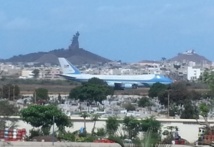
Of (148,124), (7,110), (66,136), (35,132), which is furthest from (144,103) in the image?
(66,136)

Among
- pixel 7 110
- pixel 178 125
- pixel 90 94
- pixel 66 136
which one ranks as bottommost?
pixel 66 136

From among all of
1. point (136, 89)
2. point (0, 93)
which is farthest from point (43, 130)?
point (136, 89)

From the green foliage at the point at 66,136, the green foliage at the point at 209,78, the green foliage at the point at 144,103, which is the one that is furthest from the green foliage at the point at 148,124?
the green foliage at the point at 144,103

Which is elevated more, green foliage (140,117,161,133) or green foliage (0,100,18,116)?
green foliage (0,100,18,116)

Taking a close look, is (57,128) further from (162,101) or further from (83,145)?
(162,101)

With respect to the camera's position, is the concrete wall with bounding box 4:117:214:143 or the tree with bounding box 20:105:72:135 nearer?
the tree with bounding box 20:105:72:135

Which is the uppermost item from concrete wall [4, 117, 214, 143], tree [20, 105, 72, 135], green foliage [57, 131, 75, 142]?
tree [20, 105, 72, 135]

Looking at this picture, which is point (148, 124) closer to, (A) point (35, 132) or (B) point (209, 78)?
(A) point (35, 132)

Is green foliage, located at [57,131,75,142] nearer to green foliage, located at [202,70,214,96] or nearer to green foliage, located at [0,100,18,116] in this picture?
green foliage, located at [0,100,18,116]

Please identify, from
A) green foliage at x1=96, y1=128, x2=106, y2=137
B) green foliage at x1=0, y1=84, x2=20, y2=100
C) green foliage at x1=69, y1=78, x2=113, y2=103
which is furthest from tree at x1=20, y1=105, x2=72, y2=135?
green foliage at x1=69, y1=78, x2=113, y2=103

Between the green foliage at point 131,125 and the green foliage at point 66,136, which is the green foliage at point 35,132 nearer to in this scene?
the green foliage at point 66,136
